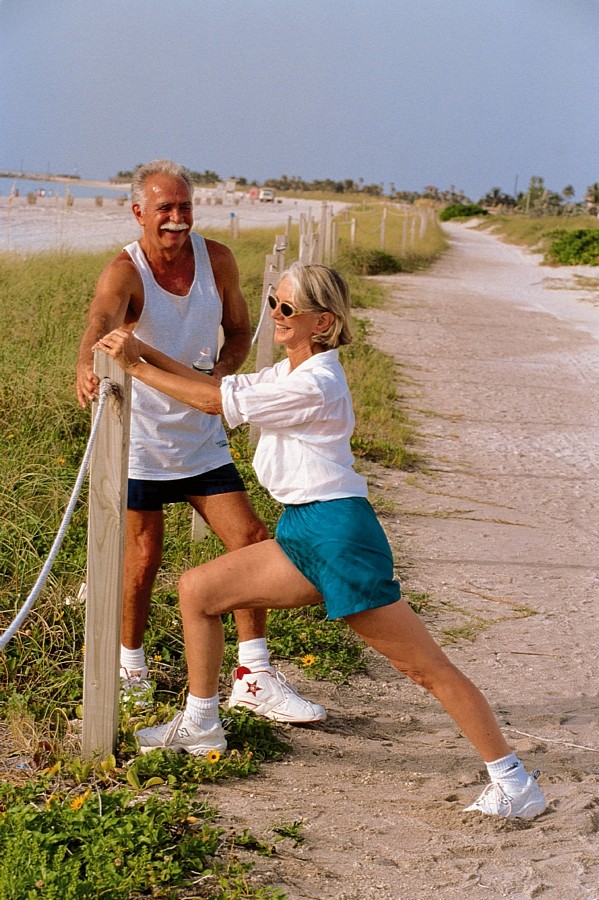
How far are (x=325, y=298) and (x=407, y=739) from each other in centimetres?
179

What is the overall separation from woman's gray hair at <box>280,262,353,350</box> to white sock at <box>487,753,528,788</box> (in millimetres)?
1359

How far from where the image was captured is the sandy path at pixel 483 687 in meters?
3.18

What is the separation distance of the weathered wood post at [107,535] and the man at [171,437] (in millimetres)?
434

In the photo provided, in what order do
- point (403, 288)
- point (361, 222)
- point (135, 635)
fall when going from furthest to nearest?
point (361, 222)
point (403, 288)
point (135, 635)

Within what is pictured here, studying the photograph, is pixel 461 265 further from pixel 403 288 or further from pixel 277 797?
pixel 277 797

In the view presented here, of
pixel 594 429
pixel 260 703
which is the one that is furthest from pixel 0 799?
pixel 594 429

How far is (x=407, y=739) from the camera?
13.6ft

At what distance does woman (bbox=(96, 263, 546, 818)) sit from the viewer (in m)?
3.22

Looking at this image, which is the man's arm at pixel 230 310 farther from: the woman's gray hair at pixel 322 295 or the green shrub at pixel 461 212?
the green shrub at pixel 461 212

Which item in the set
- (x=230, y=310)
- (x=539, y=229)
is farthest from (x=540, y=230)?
(x=230, y=310)

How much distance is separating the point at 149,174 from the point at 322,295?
1.03m

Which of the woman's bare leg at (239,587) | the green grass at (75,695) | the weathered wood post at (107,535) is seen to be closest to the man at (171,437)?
the green grass at (75,695)

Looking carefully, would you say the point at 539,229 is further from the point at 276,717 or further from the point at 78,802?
the point at 78,802

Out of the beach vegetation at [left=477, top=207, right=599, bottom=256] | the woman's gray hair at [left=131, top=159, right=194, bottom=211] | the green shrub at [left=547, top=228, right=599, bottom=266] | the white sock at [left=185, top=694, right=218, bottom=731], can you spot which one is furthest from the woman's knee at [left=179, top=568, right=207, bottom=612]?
the beach vegetation at [left=477, top=207, right=599, bottom=256]
